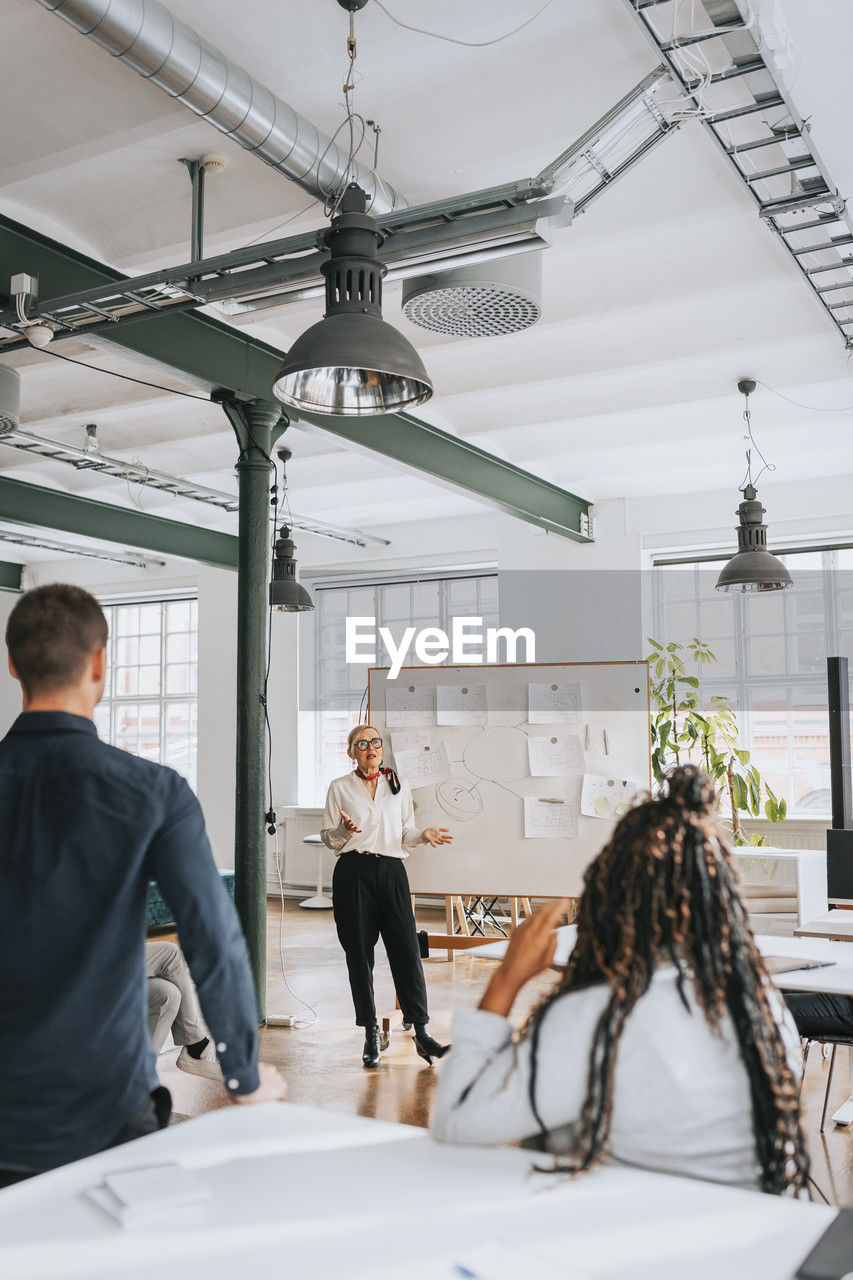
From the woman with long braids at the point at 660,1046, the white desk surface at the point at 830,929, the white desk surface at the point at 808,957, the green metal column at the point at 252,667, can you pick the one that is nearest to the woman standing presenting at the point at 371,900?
the green metal column at the point at 252,667

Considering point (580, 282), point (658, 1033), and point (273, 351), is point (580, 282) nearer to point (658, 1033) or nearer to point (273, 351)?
point (273, 351)

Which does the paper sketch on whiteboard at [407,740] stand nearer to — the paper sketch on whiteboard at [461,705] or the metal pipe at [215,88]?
the paper sketch on whiteboard at [461,705]

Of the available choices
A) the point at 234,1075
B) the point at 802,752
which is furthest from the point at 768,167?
the point at 802,752

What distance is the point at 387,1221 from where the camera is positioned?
140 centimetres

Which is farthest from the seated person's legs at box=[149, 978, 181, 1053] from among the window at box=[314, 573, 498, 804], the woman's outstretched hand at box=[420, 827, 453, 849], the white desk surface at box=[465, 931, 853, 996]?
the window at box=[314, 573, 498, 804]

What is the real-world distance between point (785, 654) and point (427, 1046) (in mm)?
4851

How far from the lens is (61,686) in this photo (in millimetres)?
1869

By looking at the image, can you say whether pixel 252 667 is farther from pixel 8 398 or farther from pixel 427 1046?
pixel 427 1046

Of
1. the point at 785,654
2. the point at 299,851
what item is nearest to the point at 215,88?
the point at 785,654

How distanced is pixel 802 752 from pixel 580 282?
4.89 m

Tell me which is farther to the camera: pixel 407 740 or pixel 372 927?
pixel 407 740

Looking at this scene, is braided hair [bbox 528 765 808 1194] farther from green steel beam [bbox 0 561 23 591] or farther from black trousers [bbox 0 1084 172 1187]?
green steel beam [bbox 0 561 23 591]

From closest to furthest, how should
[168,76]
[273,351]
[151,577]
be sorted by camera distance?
[168,76] < [273,351] < [151,577]

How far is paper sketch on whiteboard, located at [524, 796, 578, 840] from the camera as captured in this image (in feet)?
18.4
